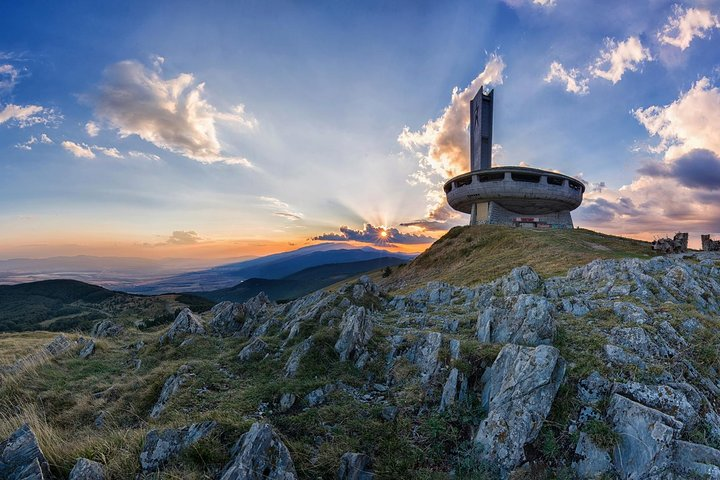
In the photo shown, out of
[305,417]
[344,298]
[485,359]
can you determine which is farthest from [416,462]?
[344,298]

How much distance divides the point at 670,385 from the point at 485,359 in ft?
14.5

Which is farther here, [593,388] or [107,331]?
[107,331]

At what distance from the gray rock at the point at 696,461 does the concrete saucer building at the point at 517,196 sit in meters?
58.4

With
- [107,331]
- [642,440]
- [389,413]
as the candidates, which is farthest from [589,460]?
[107,331]

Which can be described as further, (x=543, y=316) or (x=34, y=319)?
(x=34, y=319)

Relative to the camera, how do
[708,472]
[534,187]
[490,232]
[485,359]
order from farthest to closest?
[534,187] → [490,232] → [485,359] → [708,472]

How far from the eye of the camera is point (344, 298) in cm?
1994

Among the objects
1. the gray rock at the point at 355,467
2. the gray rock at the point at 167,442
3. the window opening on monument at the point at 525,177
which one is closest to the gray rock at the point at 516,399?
the gray rock at the point at 355,467

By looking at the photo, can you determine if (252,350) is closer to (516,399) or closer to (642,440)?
(516,399)

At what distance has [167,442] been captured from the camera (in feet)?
20.9

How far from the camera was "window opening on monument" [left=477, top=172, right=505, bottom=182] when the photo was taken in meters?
60.7

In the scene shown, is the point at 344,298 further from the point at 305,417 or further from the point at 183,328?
the point at 305,417

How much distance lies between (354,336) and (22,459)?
31.4 feet

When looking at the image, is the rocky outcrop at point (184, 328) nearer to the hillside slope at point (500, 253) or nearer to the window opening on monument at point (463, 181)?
the hillside slope at point (500, 253)
